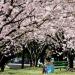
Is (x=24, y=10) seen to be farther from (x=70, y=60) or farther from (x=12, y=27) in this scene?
(x=70, y=60)

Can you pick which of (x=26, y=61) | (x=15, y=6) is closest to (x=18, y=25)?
(x=15, y=6)

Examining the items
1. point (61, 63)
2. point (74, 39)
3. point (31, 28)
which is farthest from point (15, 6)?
point (61, 63)

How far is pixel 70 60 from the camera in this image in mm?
41531

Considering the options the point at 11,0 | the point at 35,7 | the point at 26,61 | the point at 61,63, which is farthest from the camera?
the point at 26,61

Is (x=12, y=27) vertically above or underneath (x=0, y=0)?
underneath

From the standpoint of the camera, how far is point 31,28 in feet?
32.2

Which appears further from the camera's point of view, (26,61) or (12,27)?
(26,61)

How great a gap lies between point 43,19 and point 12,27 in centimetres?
97

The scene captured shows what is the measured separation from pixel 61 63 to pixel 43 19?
104ft

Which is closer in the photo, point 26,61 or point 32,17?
point 32,17

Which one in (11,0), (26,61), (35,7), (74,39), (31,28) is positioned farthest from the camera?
(26,61)

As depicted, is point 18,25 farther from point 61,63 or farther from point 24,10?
point 61,63

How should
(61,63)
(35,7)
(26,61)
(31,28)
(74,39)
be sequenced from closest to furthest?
(35,7)
(31,28)
(74,39)
(61,63)
(26,61)

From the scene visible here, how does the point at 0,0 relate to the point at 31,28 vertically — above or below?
above
